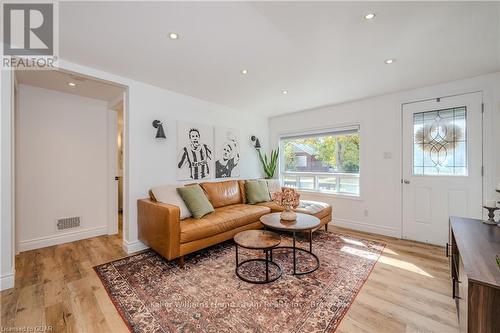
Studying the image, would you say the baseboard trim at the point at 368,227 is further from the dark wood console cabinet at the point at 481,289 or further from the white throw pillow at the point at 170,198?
the white throw pillow at the point at 170,198

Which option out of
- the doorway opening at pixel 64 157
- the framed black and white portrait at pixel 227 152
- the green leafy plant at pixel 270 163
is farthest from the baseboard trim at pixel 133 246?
the green leafy plant at pixel 270 163

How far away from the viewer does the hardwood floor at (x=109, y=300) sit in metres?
1.51

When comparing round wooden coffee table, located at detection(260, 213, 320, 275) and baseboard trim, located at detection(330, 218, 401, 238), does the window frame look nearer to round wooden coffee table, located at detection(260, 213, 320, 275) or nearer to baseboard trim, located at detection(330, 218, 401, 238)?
baseboard trim, located at detection(330, 218, 401, 238)

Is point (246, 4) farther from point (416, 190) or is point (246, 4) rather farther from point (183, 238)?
point (416, 190)

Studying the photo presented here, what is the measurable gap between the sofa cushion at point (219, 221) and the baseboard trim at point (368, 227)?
1.50 metres

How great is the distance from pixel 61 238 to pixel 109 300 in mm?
2041

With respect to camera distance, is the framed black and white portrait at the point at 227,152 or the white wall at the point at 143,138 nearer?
the white wall at the point at 143,138

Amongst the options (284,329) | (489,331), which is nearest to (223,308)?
(284,329)

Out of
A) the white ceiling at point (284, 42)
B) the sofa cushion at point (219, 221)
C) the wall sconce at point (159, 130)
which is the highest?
the white ceiling at point (284, 42)

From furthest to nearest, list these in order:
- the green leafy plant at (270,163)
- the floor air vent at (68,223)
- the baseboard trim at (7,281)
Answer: the green leafy plant at (270,163)
the floor air vent at (68,223)
the baseboard trim at (7,281)

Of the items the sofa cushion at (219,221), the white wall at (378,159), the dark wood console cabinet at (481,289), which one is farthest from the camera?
the white wall at (378,159)

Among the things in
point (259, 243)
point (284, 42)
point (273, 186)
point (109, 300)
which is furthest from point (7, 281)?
point (273, 186)

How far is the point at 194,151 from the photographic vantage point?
347 centimetres
